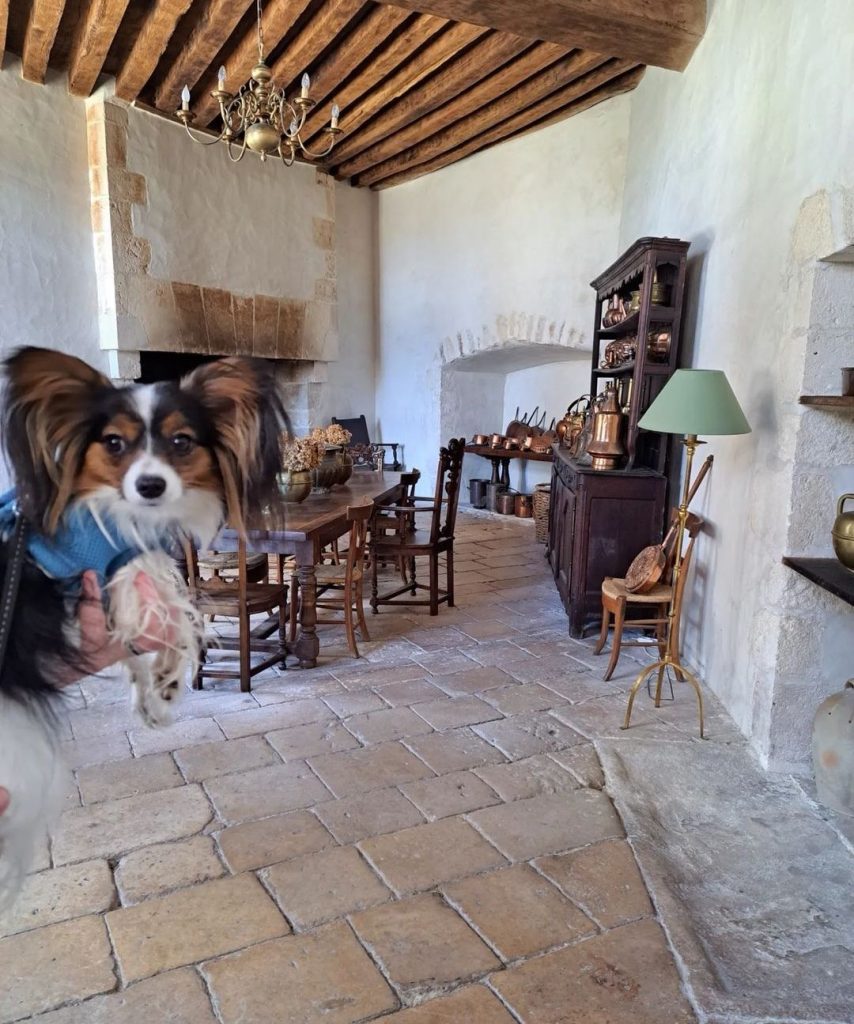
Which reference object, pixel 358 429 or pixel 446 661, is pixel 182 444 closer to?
pixel 446 661

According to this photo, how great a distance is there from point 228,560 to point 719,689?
2417 millimetres

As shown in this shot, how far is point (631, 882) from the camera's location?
1.95 metres

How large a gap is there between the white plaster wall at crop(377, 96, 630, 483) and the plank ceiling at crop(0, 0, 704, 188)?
389mm

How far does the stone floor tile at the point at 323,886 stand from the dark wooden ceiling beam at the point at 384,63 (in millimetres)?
4238

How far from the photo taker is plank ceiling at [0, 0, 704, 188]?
3.52 m

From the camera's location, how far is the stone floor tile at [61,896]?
70.1 inches

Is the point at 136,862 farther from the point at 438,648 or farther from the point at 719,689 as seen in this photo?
the point at 719,689

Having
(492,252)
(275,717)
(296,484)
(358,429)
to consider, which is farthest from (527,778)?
(358,429)

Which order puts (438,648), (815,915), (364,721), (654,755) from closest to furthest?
(815,915) → (654,755) → (364,721) → (438,648)

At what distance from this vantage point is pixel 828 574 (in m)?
2.25

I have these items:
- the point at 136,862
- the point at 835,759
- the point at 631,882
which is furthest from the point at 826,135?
the point at 136,862

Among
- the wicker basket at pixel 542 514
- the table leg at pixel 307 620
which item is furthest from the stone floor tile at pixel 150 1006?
the wicker basket at pixel 542 514

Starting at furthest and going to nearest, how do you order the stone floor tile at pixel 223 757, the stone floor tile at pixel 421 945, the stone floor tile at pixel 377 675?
the stone floor tile at pixel 377 675 < the stone floor tile at pixel 223 757 < the stone floor tile at pixel 421 945

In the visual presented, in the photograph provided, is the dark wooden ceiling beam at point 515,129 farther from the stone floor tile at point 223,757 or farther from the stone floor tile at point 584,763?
the stone floor tile at point 223,757
